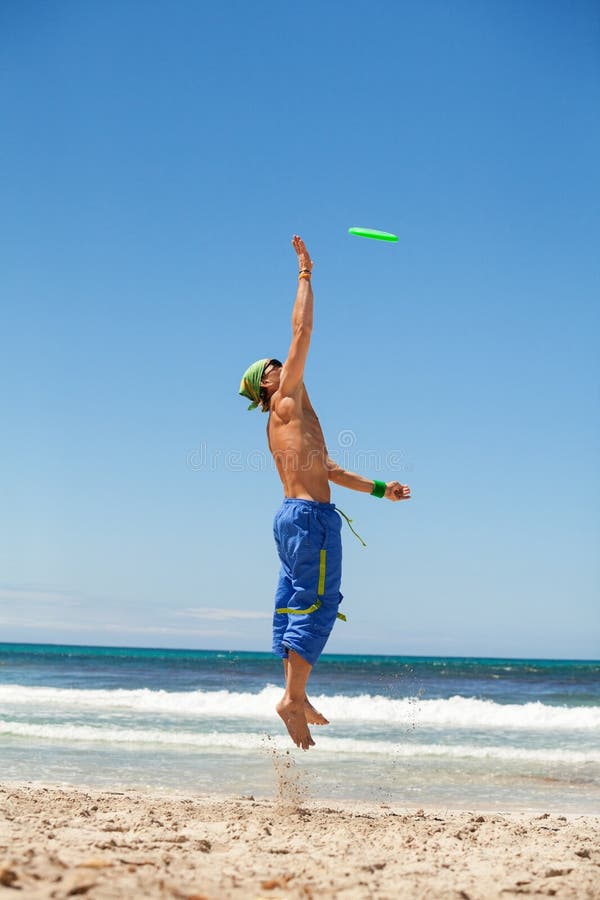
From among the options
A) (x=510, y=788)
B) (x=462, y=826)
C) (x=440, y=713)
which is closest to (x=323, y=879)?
(x=462, y=826)

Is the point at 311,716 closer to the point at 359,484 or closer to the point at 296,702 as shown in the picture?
the point at 296,702

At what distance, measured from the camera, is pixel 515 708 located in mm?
18578

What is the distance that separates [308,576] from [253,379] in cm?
125

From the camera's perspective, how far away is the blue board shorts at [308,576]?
15.0 ft

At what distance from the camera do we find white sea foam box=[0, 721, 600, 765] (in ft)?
32.0

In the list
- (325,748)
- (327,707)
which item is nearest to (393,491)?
(325,748)

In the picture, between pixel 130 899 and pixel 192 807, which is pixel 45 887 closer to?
pixel 130 899

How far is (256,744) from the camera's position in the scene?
10266 millimetres

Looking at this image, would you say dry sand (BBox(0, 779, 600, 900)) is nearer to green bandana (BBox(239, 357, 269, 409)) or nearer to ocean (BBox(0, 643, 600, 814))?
ocean (BBox(0, 643, 600, 814))

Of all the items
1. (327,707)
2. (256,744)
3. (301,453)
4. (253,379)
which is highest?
(253,379)

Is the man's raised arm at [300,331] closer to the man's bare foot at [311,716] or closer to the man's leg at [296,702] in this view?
the man's leg at [296,702]

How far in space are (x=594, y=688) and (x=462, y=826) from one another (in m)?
22.2

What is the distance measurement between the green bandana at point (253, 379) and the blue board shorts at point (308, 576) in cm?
74

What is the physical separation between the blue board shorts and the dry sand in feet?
3.24
